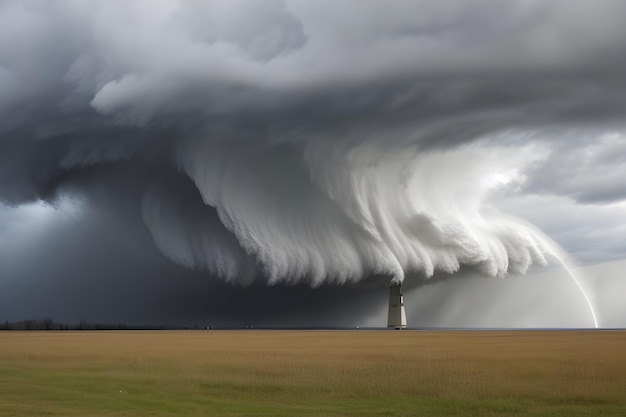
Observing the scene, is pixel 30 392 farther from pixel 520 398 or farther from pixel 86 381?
pixel 520 398

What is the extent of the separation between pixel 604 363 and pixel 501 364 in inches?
272

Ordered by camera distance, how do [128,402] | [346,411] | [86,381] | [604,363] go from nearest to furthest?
[346,411] < [128,402] < [86,381] < [604,363]

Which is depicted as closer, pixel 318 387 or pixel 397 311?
pixel 318 387

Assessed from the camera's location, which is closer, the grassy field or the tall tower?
the grassy field

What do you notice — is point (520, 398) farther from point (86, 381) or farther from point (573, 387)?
point (86, 381)

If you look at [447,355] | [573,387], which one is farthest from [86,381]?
[447,355]

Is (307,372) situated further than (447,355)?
No

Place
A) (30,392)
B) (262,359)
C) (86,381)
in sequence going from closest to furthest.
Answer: (30,392) → (86,381) → (262,359)

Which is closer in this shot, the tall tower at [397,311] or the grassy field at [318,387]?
the grassy field at [318,387]

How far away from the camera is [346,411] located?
98.2 feet

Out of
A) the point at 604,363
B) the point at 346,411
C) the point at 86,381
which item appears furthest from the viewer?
the point at 604,363

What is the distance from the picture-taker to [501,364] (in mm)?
49781

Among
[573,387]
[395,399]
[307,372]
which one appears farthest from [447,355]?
[395,399]

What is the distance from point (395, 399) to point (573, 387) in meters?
9.82
